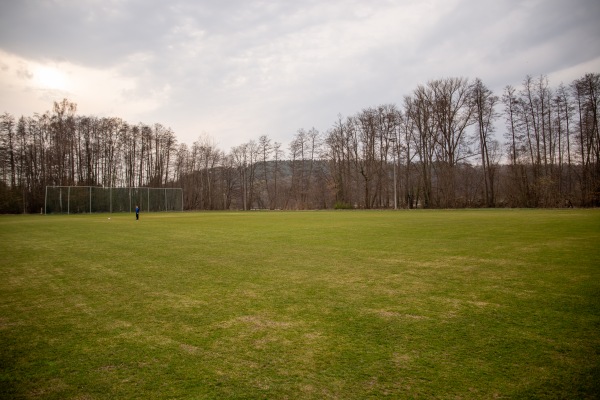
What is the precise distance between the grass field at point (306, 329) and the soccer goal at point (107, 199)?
47646 mm

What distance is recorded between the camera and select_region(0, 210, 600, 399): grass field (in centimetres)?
269

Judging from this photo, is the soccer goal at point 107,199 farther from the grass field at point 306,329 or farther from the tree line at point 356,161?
the grass field at point 306,329

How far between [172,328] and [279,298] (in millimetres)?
1709

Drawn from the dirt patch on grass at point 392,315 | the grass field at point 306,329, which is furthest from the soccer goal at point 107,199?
the dirt patch on grass at point 392,315

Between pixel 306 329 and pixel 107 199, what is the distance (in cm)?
5591

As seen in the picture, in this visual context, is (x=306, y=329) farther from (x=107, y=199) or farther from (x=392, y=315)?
(x=107, y=199)

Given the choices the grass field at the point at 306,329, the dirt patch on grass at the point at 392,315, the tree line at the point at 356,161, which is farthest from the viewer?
the tree line at the point at 356,161

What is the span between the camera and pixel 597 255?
7.85 metres

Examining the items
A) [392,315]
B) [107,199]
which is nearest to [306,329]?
[392,315]

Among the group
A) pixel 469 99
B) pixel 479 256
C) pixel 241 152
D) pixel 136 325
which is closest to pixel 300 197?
pixel 241 152

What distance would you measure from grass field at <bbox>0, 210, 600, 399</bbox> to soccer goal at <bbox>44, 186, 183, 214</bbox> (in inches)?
1876

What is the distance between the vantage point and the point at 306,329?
385 centimetres

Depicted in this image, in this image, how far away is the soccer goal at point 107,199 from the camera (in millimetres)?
46188

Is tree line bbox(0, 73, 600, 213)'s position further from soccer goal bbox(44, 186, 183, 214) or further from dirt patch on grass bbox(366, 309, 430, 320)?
dirt patch on grass bbox(366, 309, 430, 320)
